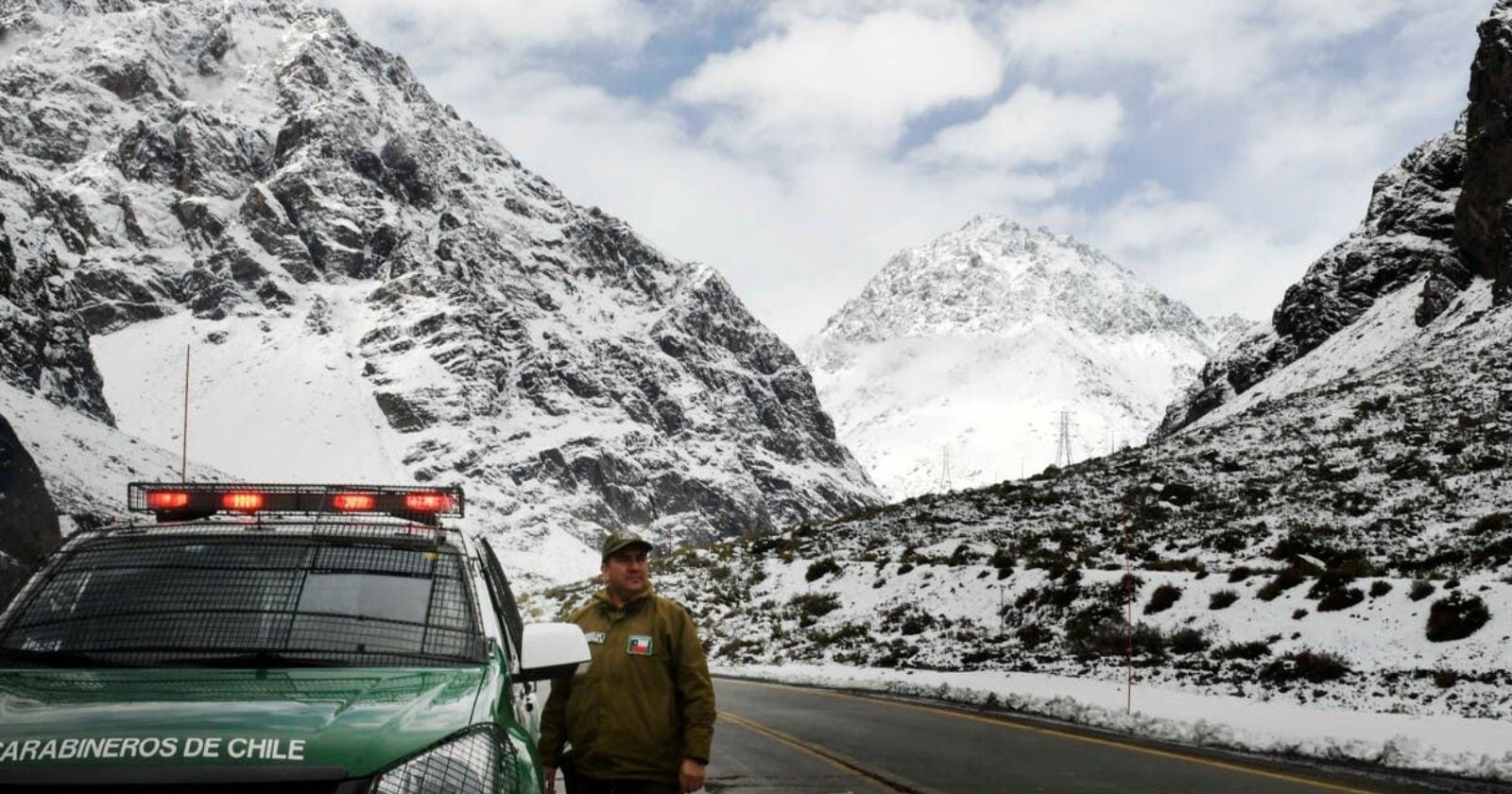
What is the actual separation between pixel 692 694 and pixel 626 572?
59cm

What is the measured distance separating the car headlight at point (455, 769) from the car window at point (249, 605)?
0.72m

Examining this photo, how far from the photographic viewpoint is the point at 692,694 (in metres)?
5.89

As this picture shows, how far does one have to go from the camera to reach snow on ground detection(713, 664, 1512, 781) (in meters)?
13.1

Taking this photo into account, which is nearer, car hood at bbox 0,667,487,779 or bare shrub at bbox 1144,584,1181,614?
car hood at bbox 0,667,487,779

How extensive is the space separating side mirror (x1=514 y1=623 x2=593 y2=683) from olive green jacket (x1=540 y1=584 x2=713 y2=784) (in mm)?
709

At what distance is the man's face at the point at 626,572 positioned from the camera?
19.7 feet

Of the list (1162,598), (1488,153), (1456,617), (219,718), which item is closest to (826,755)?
(219,718)

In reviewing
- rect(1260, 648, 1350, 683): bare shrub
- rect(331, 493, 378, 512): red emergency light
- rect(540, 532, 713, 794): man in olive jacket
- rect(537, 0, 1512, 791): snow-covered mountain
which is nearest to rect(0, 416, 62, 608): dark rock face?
rect(537, 0, 1512, 791): snow-covered mountain

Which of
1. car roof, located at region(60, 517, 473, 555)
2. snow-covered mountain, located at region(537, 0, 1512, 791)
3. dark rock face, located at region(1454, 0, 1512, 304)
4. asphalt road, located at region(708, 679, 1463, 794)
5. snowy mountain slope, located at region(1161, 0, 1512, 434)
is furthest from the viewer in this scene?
snowy mountain slope, located at region(1161, 0, 1512, 434)

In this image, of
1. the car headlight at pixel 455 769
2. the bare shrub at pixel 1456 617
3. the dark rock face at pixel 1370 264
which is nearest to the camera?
the car headlight at pixel 455 769

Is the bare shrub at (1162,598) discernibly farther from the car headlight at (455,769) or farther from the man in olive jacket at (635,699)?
the car headlight at (455,769)

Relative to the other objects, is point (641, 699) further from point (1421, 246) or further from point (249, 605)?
point (1421, 246)

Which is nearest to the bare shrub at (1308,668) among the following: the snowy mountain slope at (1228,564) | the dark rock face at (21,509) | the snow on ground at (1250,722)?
the snowy mountain slope at (1228,564)

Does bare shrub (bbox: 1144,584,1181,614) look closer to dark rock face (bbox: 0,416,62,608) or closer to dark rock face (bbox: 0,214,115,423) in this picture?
dark rock face (bbox: 0,416,62,608)
